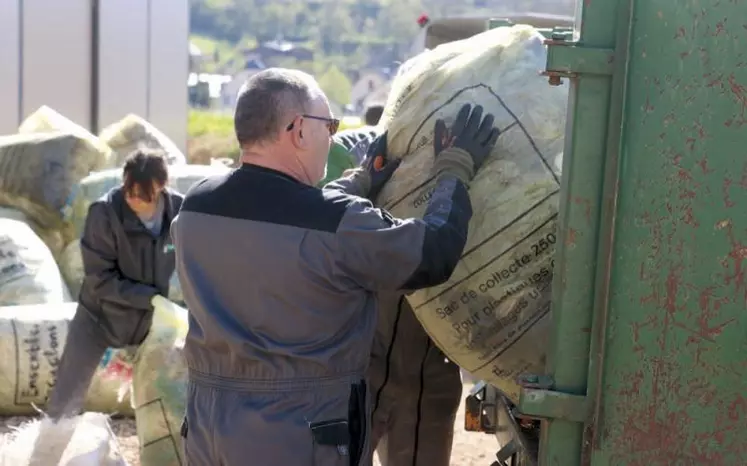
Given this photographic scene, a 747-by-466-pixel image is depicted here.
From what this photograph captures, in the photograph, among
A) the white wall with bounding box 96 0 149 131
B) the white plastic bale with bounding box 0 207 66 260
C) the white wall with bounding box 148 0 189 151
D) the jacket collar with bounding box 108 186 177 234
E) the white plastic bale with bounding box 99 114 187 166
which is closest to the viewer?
the jacket collar with bounding box 108 186 177 234

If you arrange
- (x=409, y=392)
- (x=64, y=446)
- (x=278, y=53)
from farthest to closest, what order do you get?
(x=278, y=53) → (x=64, y=446) → (x=409, y=392)

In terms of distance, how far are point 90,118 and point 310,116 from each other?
927 cm

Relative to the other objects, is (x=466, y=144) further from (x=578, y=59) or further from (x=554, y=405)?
(x=554, y=405)

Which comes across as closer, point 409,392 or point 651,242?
point 651,242

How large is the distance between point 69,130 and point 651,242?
21.3ft

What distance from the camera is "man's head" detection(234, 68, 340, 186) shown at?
2.55 meters

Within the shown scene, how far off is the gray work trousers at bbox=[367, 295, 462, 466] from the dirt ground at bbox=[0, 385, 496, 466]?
1616mm

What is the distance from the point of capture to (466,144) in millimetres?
2711

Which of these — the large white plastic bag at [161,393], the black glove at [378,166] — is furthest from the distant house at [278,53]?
the black glove at [378,166]

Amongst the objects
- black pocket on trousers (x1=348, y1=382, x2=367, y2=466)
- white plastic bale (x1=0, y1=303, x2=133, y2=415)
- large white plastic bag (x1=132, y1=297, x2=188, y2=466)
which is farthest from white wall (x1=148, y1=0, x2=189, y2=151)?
black pocket on trousers (x1=348, y1=382, x2=367, y2=466)

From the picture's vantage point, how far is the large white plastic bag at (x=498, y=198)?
106 inches

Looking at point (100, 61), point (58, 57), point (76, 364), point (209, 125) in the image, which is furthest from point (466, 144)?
point (209, 125)

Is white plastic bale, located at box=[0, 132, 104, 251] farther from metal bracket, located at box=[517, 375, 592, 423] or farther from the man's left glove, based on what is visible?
metal bracket, located at box=[517, 375, 592, 423]

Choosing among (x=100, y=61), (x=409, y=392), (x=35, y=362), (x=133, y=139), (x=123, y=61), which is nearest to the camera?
(x=409, y=392)
